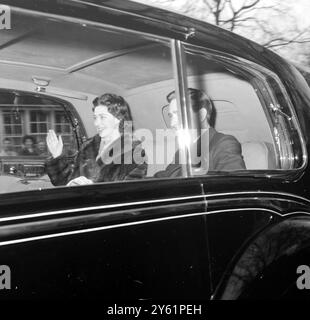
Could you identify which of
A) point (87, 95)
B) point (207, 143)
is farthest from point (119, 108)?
point (207, 143)

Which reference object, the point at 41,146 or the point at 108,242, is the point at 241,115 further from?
the point at 108,242

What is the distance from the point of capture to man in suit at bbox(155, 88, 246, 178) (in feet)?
7.72

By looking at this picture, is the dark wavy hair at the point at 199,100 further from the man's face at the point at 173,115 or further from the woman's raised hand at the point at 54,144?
the woman's raised hand at the point at 54,144

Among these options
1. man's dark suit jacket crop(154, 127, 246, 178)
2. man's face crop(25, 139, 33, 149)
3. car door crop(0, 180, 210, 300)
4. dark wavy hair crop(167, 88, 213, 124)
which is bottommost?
car door crop(0, 180, 210, 300)

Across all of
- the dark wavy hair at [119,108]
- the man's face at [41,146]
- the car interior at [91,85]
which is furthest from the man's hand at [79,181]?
the dark wavy hair at [119,108]

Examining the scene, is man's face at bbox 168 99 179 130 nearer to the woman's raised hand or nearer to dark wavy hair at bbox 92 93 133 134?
dark wavy hair at bbox 92 93 133 134

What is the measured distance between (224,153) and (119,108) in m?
0.58

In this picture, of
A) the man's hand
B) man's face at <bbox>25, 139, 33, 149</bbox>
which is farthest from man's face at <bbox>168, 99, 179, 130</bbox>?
man's face at <bbox>25, 139, 33, 149</bbox>

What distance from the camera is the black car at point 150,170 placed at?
6.16 ft

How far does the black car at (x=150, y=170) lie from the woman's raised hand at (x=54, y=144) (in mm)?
34

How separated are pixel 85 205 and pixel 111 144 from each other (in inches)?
22.3

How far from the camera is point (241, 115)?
2834 millimetres

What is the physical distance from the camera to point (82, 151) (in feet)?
8.00
